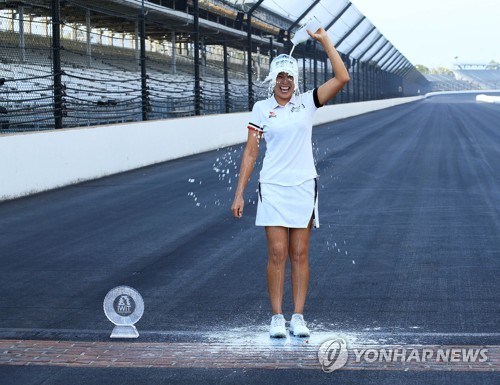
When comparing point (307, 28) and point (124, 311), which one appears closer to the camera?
point (307, 28)

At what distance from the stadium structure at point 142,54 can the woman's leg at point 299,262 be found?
9.41m

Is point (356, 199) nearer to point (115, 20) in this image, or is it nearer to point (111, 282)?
point (111, 282)

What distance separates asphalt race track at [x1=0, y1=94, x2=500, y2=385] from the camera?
17.3 ft

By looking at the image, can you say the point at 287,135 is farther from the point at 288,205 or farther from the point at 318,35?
the point at 318,35

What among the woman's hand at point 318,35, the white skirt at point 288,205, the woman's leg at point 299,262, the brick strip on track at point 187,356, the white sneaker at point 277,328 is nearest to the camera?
the brick strip on track at point 187,356

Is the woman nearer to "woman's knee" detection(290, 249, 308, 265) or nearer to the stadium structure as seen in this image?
"woman's knee" detection(290, 249, 308, 265)

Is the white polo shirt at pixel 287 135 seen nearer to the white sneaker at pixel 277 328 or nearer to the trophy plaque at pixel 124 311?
the white sneaker at pixel 277 328

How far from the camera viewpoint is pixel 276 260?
19.5ft


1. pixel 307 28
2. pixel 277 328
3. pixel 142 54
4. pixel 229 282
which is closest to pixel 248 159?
pixel 307 28

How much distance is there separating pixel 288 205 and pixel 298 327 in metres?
0.73

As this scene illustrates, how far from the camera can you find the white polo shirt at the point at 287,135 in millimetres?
5797

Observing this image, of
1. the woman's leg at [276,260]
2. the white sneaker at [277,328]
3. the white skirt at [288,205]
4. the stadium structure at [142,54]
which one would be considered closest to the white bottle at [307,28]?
the white skirt at [288,205]

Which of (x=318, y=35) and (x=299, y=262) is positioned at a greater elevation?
(x=318, y=35)

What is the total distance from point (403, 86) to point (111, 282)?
422ft
